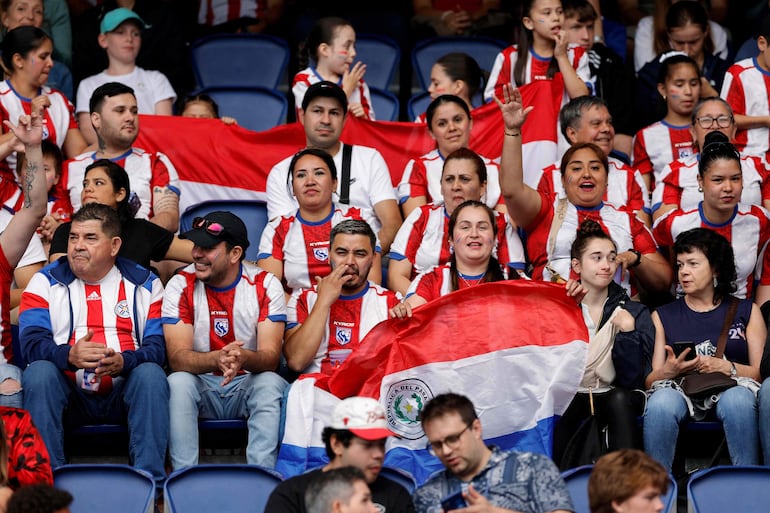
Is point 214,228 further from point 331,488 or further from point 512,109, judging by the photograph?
point 331,488

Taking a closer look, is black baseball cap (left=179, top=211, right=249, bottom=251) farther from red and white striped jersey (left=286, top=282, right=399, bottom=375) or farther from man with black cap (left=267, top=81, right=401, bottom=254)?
man with black cap (left=267, top=81, right=401, bottom=254)

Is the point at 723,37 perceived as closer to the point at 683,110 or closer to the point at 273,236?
the point at 683,110

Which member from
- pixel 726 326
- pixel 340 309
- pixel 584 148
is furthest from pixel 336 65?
pixel 726 326

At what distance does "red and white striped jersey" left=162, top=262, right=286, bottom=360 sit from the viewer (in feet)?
23.7

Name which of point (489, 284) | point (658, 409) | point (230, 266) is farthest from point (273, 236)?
point (658, 409)

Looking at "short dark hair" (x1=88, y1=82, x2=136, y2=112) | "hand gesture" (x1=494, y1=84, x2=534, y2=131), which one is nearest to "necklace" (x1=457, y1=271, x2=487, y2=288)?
"hand gesture" (x1=494, y1=84, x2=534, y2=131)

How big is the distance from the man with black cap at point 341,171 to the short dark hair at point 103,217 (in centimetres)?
137

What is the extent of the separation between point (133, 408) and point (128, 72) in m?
3.65

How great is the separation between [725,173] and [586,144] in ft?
2.58

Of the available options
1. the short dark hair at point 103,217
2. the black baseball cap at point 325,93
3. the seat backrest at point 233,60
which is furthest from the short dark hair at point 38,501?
the seat backrest at point 233,60

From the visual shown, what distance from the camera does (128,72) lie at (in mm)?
9867

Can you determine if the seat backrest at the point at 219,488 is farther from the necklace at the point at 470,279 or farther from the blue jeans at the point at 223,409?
the necklace at the point at 470,279

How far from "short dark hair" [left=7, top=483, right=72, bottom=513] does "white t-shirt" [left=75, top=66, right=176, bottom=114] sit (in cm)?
495

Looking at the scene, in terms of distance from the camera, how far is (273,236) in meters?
7.98
